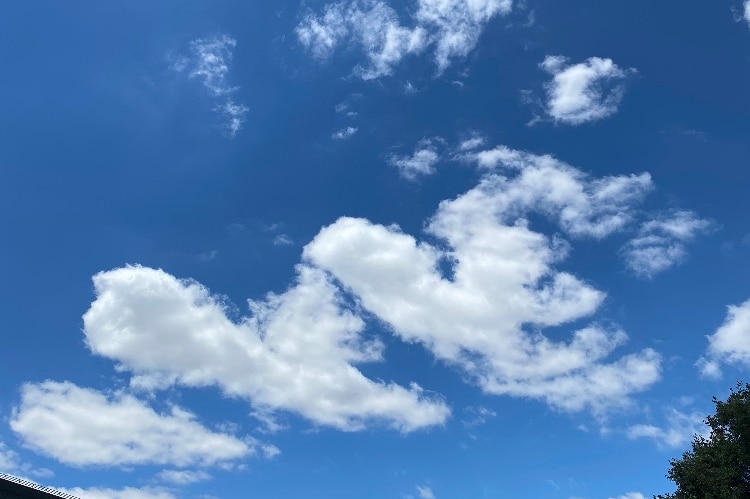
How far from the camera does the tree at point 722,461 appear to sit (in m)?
48.1

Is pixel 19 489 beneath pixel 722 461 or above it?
beneath

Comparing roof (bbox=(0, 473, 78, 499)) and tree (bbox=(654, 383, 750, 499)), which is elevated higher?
tree (bbox=(654, 383, 750, 499))

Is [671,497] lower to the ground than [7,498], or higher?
higher

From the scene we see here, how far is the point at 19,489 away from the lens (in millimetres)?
54688

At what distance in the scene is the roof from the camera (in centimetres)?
5350

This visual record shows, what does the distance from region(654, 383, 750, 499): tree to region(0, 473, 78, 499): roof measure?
5809cm

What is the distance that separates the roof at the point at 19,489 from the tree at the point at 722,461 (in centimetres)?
5809

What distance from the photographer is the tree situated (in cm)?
4811

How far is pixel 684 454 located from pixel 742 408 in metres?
6.46

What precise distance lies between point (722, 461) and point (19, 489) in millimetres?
63724

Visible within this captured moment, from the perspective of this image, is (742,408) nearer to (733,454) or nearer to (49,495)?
(733,454)

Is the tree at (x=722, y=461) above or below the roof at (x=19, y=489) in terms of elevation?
above

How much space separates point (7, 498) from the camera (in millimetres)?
53781

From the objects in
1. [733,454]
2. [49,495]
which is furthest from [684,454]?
[49,495]
